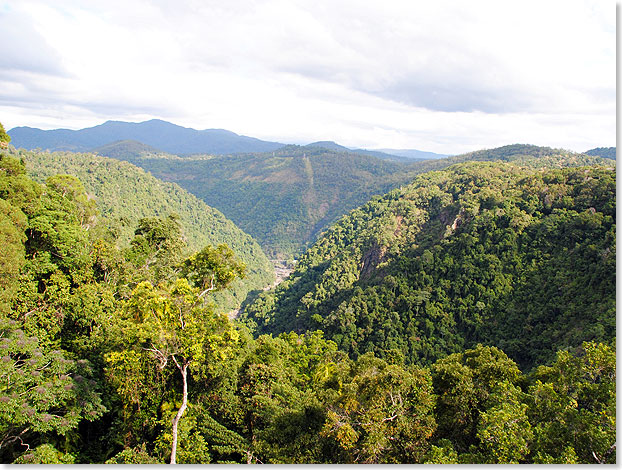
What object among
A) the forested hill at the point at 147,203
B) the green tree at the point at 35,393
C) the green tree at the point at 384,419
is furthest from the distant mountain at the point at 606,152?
the green tree at the point at 35,393

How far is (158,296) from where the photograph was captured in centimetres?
1102

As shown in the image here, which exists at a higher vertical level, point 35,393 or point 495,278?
point 35,393

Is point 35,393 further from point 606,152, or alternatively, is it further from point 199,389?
point 606,152

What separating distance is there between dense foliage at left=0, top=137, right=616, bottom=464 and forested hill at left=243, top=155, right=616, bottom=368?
2050 cm

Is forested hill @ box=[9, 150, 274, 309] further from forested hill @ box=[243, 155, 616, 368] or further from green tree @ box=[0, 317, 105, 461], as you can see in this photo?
green tree @ box=[0, 317, 105, 461]

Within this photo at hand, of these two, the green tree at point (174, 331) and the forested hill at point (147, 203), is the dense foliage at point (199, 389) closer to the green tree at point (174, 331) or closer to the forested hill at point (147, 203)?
the green tree at point (174, 331)

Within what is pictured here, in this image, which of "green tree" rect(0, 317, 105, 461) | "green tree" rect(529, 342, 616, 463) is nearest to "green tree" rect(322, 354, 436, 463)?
"green tree" rect(529, 342, 616, 463)

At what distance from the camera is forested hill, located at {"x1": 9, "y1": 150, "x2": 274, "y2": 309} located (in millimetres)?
101000

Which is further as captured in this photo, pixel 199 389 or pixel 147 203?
pixel 147 203

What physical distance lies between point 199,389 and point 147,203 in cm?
11569

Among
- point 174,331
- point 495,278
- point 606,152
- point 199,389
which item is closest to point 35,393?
point 174,331

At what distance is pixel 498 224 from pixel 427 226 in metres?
17.2

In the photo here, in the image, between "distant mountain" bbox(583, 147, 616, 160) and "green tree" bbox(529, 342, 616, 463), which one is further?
"distant mountain" bbox(583, 147, 616, 160)

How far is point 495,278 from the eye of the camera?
145ft
